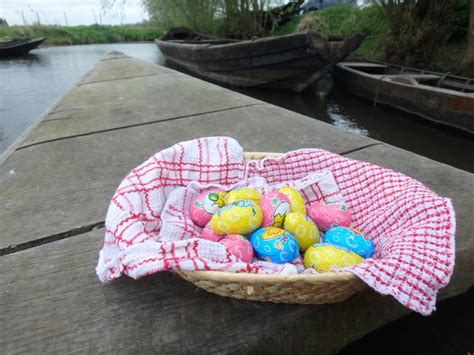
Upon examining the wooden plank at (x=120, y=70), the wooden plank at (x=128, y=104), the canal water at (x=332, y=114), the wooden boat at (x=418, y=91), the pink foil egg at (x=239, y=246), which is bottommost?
the canal water at (x=332, y=114)

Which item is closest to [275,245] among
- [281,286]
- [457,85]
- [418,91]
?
[281,286]

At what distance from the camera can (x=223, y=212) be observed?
1.19m

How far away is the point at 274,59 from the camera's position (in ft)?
23.0

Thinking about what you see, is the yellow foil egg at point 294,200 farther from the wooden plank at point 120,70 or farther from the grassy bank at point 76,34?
the grassy bank at point 76,34

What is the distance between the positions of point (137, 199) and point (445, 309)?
1184mm

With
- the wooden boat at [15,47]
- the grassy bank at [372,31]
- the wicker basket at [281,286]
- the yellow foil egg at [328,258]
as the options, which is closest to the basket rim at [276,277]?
the wicker basket at [281,286]

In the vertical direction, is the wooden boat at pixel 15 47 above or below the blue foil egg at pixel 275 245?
below

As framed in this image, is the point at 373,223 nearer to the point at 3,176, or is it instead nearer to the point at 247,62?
the point at 3,176

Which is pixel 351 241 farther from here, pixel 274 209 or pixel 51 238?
pixel 51 238

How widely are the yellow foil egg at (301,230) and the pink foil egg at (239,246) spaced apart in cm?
16

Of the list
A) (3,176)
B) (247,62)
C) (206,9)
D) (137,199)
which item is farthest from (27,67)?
(137,199)

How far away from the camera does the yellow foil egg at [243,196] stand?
1324mm

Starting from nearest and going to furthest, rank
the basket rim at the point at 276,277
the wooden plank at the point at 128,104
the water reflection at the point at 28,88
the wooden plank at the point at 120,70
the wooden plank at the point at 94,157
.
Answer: the basket rim at the point at 276,277, the wooden plank at the point at 94,157, the wooden plank at the point at 128,104, the wooden plank at the point at 120,70, the water reflection at the point at 28,88

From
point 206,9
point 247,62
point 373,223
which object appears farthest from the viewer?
point 206,9
